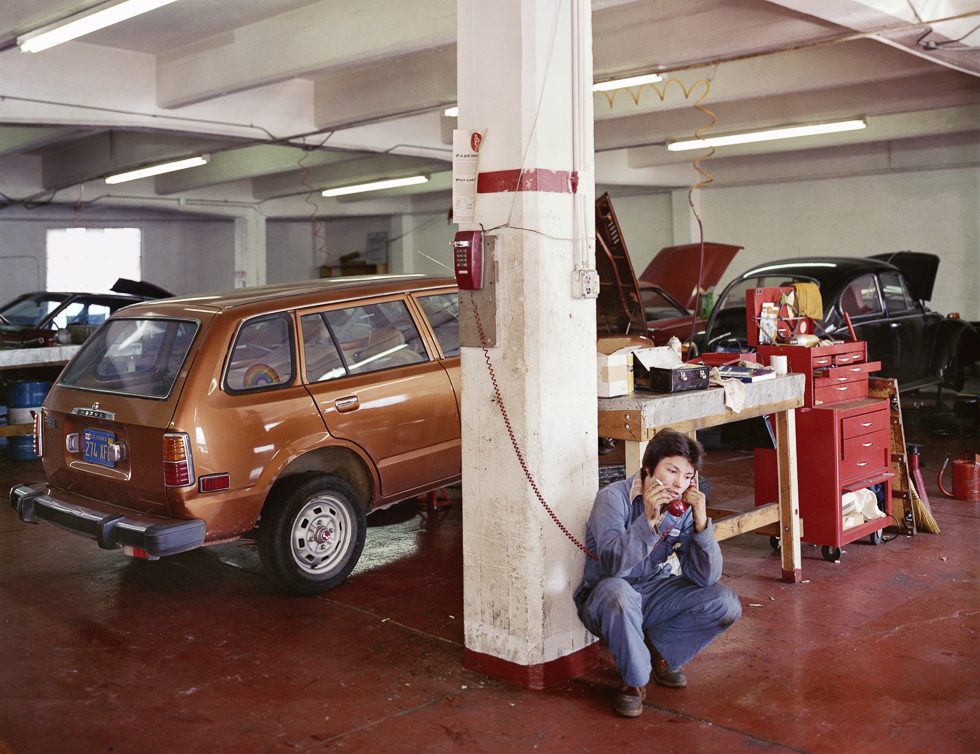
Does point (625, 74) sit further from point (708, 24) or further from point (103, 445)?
point (103, 445)

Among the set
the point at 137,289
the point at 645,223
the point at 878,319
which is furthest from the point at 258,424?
the point at 645,223

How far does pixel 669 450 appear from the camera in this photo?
3699 millimetres

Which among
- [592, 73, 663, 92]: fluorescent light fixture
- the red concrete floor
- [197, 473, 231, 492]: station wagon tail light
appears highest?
[592, 73, 663, 92]: fluorescent light fixture

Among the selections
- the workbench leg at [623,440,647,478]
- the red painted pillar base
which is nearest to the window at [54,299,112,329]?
the red painted pillar base

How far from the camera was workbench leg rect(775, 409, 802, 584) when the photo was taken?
5.12 m

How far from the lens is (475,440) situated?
4.09 m

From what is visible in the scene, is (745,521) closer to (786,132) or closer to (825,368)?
(825,368)

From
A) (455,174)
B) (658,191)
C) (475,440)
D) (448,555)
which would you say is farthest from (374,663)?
(658,191)

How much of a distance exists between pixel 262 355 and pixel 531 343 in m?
1.94

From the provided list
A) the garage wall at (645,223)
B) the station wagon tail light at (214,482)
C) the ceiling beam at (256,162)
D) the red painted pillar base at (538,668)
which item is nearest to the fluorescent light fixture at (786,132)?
the garage wall at (645,223)

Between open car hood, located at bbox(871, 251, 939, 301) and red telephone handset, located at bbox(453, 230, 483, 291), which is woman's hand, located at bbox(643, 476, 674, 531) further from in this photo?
open car hood, located at bbox(871, 251, 939, 301)

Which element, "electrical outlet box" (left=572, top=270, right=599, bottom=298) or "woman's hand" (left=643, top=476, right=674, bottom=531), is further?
"electrical outlet box" (left=572, top=270, right=599, bottom=298)

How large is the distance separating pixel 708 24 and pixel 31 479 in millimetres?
7341

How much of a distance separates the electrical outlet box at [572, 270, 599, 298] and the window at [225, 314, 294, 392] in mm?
1942
